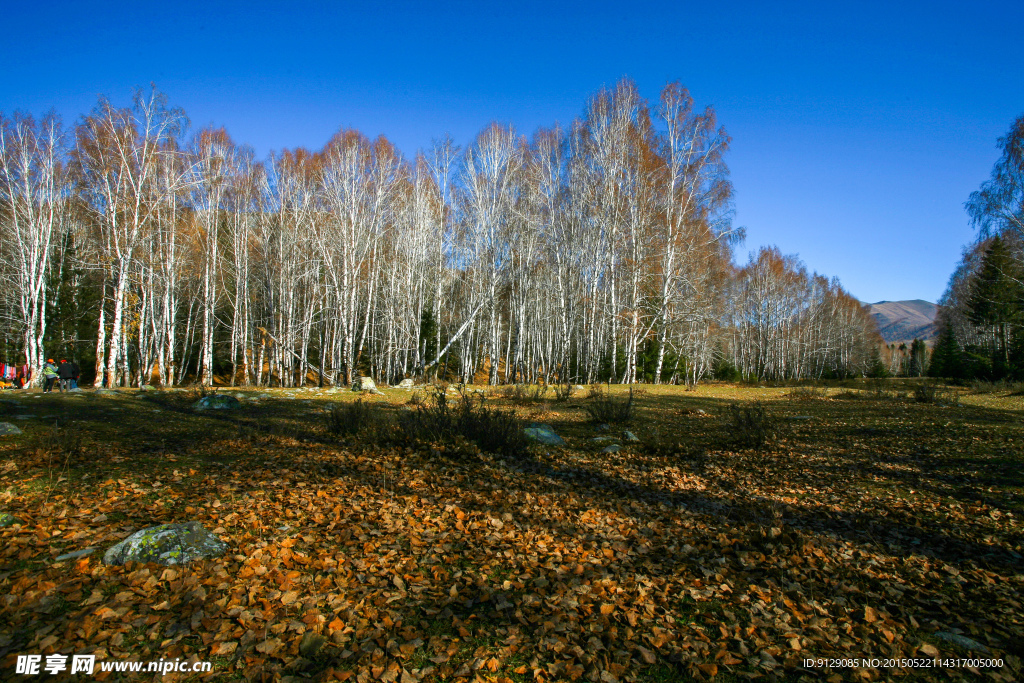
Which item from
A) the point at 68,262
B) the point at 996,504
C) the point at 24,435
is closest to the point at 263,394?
the point at 24,435

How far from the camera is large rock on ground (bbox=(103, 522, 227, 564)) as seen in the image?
3.20 meters

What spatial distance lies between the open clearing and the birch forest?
1267 centimetres

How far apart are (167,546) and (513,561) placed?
2.55m

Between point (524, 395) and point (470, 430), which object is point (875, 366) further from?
point (470, 430)

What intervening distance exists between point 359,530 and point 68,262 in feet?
77.9

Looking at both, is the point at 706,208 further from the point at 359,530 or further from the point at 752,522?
the point at 359,530

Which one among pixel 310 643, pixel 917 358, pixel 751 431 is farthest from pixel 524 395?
pixel 917 358

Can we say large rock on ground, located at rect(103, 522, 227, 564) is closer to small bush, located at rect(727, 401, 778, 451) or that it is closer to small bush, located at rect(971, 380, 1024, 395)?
small bush, located at rect(727, 401, 778, 451)

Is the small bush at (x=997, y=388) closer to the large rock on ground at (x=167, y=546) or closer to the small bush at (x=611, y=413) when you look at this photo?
the small bush at (x=611, y=413)

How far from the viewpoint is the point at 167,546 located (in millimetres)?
3281

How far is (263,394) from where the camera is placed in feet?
44.8

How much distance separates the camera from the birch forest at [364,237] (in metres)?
17.1

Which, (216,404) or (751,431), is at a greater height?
(751,431)

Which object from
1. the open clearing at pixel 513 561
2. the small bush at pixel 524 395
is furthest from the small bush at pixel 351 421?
the small bush at pixel 524 395
